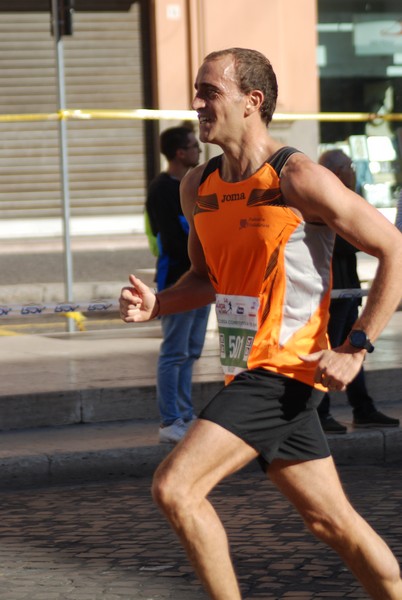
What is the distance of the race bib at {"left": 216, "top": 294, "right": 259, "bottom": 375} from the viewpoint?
3.95 m

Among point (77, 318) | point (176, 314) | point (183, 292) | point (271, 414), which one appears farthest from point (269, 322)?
point (77, 318)

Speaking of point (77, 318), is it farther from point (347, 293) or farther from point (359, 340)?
point (359, 340)

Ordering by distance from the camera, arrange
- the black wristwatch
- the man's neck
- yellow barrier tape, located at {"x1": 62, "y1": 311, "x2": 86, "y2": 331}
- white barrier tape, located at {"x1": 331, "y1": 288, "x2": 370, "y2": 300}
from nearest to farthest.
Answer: the black wristwatch < white barrier tape, located at {"x1": 331, "y1": 288, "x2": 370, "y2": 300} < the man's neck < yellow barrier tape, located at {"x1": 62, "y1": 311, "x2": 86, "y2": 331}

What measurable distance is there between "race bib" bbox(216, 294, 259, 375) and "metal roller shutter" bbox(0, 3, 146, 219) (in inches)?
645

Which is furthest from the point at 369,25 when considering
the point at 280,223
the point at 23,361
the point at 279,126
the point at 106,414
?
the point at 280,223

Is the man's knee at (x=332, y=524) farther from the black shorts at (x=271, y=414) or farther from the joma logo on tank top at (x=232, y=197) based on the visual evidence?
the joma logo on tank top at (x=232, y=197)

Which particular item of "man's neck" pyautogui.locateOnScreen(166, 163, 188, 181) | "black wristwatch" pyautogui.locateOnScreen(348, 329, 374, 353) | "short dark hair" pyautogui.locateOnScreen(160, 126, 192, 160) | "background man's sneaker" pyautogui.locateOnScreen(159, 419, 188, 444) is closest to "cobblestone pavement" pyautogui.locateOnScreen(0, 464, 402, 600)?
"background man's sneaker" pyautogui.locateOnScreen(159, 419, 188, 444)

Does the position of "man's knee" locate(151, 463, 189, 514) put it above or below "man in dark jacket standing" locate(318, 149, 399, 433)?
above

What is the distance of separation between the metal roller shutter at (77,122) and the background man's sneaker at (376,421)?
12841 mm

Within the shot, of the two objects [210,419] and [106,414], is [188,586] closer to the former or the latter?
[210,419]

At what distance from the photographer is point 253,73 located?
400 cm

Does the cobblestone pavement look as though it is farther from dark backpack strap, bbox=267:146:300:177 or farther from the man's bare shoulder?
dark backpack strap, bbox=267:146:300:177

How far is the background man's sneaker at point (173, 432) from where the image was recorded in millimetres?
7516

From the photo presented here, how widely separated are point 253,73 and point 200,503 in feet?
4.09
